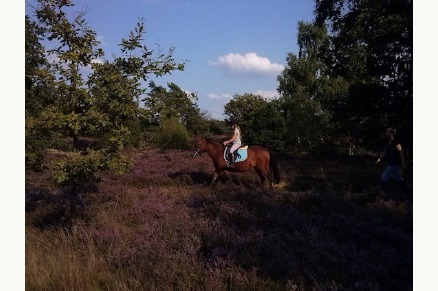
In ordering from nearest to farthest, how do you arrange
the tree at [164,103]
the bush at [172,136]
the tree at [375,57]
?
the tree at [164,103] < the tree at [375,57] < the bush at [172,136]

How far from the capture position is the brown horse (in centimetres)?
1334

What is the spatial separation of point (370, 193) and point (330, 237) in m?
5.46

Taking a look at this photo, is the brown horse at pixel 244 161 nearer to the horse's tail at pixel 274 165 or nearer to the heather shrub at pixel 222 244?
the horse's tail at pixel 274 165

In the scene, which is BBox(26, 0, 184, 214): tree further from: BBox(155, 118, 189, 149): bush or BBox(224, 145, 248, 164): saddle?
BBox(155, 118, 189, 149): bush

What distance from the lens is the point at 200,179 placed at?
48.0 ft

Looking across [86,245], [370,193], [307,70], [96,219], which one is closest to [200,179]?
[370,193]

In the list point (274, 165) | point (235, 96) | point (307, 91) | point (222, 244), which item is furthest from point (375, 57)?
point (235, 96)

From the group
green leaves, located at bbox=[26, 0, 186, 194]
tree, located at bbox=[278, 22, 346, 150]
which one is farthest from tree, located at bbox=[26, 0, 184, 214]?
tree, located at bbox=[278, 22, 346, 150]

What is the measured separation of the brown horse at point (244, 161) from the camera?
43.8ft

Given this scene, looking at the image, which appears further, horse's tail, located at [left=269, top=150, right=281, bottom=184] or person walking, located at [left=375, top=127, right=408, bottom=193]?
horse's tail, located at [left=269, top=150, right=281, bottom=184]

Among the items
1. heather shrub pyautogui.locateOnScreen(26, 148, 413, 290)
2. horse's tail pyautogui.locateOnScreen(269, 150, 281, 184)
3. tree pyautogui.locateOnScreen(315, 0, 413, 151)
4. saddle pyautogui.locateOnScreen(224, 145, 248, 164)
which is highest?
tree pyautogui.locateOnScreen(315, 0, 413, 151)

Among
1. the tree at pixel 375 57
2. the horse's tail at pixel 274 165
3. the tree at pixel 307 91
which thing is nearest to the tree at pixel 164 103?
the horse's tail at pixel 274 165

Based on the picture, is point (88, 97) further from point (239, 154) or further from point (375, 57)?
point (375, 57)

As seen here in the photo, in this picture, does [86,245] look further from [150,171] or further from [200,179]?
[150,171]
